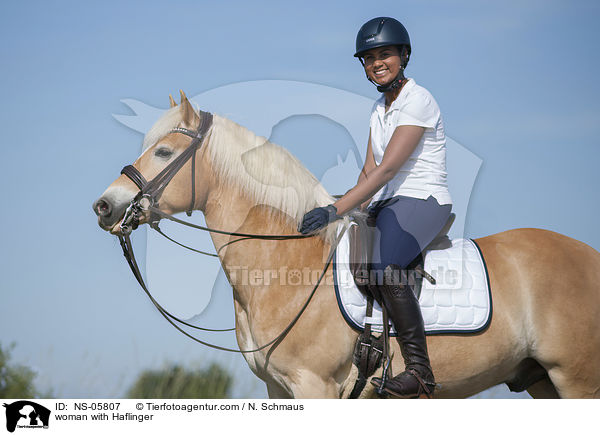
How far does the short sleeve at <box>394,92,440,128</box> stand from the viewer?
12.2 ft

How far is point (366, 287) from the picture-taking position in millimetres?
3764

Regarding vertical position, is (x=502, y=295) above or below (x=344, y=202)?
below

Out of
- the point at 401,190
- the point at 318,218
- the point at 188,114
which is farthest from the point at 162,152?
the point at 401,190

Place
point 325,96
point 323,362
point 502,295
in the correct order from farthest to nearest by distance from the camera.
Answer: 1. point 325,96
2. point 502,295
3. point 323,362

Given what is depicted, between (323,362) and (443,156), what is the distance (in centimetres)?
166

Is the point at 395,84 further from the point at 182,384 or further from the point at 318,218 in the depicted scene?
the point at 182,384

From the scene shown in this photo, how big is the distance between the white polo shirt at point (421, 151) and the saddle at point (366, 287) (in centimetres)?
38

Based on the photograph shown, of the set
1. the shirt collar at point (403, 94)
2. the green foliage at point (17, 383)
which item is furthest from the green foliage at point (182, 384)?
the shirt collar at point (403, 94)

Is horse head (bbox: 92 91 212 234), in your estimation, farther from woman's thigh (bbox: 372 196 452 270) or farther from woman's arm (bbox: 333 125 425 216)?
woman's thigh (bbox: 372 196 452 270)

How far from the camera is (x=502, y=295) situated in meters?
3.99

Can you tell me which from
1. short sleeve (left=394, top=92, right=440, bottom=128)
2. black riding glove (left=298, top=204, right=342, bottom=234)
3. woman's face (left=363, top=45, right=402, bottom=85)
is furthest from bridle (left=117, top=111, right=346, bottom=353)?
woman's face (left=363, top=45, right=402, bottom=85)
